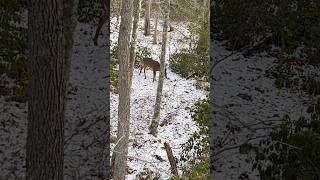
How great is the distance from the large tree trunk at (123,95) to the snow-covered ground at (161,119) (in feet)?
4.37

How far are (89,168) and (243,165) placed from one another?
252 centimetres

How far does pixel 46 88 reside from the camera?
4309mm

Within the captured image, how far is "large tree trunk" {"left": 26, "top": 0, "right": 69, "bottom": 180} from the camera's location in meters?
4.18

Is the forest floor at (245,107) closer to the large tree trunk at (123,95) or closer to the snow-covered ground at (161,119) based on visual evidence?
the large tree trunk at (123,95)

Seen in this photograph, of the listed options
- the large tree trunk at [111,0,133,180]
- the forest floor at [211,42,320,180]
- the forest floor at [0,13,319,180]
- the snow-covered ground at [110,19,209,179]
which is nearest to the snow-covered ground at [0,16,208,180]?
the forest floor at [0,13,319,180]

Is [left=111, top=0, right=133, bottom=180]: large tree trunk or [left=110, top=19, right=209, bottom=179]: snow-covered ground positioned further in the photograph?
[left=110, top=19, right=209, bottom=179]: snow-covered ground

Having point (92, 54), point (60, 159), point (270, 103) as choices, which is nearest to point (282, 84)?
point (270, 103)

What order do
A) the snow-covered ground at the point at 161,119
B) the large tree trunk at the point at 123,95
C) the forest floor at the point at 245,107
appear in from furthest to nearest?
the snow-covered ground at the point at 161,119 < the large tree trunk at the point at 123,95 < the forest floor at the point at 245,107

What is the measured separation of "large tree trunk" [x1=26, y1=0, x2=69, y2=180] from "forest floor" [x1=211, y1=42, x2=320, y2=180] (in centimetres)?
333

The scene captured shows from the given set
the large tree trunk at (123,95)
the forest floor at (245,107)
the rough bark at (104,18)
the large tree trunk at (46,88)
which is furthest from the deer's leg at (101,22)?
the large tree trunk at (46,88)

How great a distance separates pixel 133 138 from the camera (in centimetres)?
1312

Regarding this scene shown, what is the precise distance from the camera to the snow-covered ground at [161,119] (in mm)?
11930

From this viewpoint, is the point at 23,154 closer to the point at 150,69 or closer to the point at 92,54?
the point at 92,54

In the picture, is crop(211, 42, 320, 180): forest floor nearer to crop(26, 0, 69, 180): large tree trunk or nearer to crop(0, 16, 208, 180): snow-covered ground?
crop(0, 16, 208, 180): snow-covered ground
